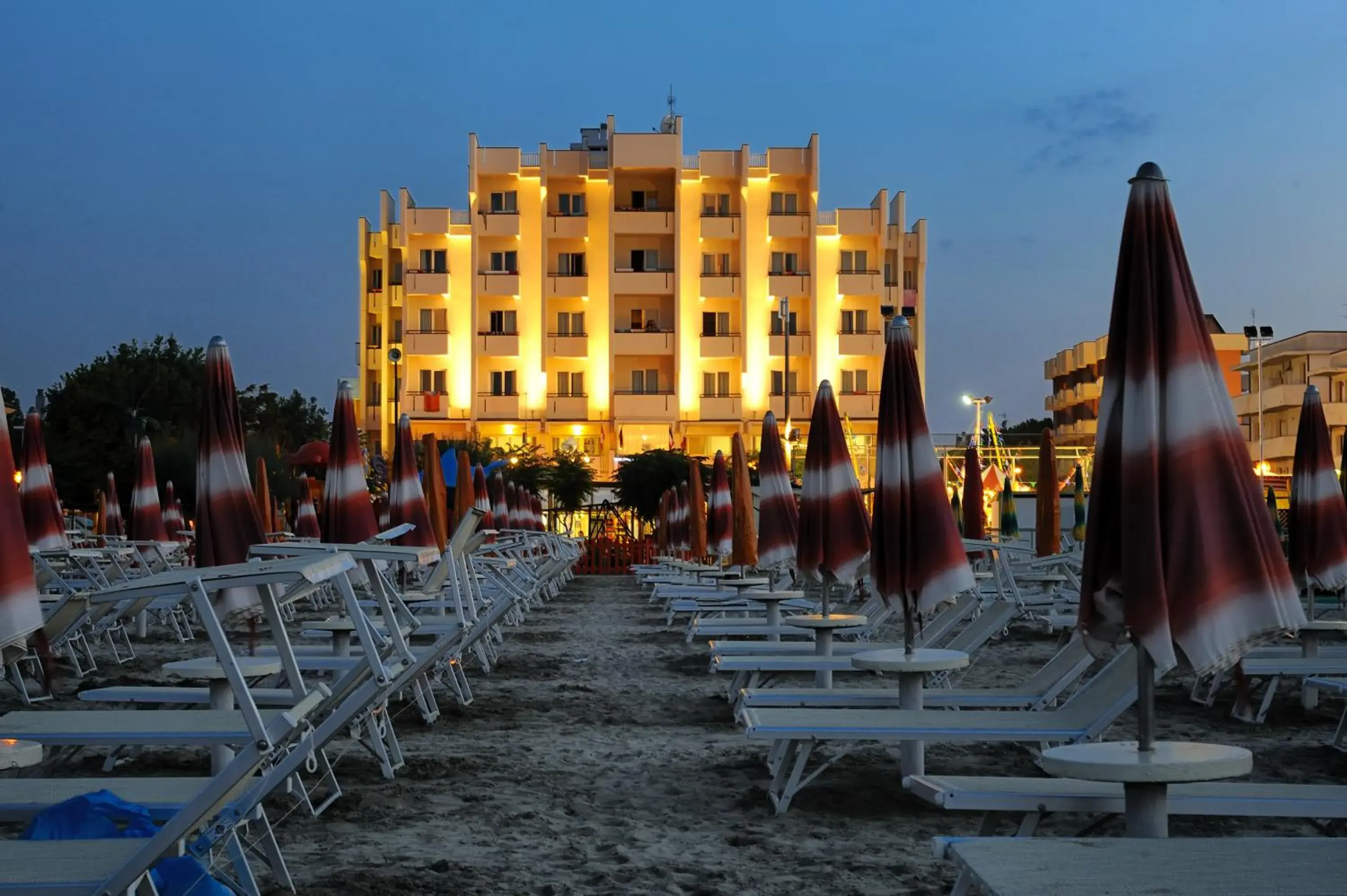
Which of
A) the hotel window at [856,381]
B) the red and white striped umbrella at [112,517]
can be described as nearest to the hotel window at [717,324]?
the hotel window at [856,381]

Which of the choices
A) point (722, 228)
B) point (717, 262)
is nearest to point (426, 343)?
point (717, 262)

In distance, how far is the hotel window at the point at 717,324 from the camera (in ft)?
197

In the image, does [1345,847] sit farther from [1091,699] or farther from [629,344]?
[629,344]

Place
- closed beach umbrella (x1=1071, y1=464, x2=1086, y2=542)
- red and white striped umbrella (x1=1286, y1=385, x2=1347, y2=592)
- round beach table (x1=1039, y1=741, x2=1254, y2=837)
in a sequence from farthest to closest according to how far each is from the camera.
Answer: closed beach umbrella (x1=1071, y1=464, x2=1086, y2=542), red and white striped umbrella (x1=1286, y1=385, x2=1347, y2=592), round beach table (x1=1039, y1=741, x2=1254, y2=837)

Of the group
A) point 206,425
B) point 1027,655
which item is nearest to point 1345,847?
point 206,425

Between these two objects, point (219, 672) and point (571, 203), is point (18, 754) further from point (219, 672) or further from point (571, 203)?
point (571, 203)

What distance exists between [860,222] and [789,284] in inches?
160

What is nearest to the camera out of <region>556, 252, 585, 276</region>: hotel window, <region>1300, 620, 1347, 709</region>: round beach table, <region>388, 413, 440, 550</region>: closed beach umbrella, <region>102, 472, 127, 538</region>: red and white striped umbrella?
<region>1300, 620, 1347, 709</region>: round beach table

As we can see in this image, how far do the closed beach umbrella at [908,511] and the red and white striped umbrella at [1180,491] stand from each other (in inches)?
111

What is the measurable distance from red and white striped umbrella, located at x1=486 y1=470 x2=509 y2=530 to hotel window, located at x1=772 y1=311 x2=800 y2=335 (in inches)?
1247

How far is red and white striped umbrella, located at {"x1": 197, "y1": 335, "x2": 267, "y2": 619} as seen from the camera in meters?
7.44

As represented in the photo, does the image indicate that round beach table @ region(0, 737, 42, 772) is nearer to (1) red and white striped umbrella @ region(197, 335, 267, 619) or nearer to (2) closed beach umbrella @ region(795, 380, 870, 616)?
(1) red and white striped umbrella @ region(197, 335, 267, 619)

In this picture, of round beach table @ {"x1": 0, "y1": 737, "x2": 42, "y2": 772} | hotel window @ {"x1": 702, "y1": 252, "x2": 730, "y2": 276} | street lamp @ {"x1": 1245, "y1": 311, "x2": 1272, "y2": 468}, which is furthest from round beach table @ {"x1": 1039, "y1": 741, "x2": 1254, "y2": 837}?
hotel window @ {"x1": 702, "y1": 252, "x2": 730, "y2": 276}

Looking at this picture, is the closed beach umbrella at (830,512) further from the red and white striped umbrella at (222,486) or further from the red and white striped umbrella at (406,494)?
the red and white striped umbrella at (222,486)
